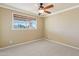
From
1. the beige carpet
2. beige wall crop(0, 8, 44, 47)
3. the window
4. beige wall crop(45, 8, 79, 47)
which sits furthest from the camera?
the window

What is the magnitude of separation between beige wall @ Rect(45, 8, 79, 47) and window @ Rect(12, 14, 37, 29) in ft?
3.61

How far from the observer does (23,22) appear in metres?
4.98

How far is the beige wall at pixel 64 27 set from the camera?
3.99 metres

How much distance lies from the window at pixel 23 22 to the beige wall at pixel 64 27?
43.4 inches

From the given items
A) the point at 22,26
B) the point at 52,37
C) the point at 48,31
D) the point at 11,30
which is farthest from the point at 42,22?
the point at 11,30

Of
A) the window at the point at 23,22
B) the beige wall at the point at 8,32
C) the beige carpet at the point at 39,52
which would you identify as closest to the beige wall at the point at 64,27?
the beige carpet at the point at 39,52

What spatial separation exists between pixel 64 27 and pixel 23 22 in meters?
2.43

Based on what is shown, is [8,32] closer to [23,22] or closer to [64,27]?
[23,22]

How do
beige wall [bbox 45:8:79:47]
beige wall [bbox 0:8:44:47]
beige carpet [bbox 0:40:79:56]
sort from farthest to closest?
1. beige wall [bbox 45:8:79:47]
2. beige wall [bbox 0:8:44:47]
3. beige carpet [bbox 0:40:79:56]

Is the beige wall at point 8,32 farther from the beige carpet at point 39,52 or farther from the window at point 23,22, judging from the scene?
the beige carpet at point 39,52

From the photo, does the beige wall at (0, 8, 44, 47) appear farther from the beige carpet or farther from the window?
the beige carpet

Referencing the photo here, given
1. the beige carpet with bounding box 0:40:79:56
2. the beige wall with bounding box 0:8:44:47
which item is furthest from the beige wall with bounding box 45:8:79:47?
the beige wall with bounding box 0:8:44:47

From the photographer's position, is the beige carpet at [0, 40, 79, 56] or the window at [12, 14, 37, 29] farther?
the window at [12, 14, 37, 29]

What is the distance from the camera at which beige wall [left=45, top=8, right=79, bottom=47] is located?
3.99 metres
